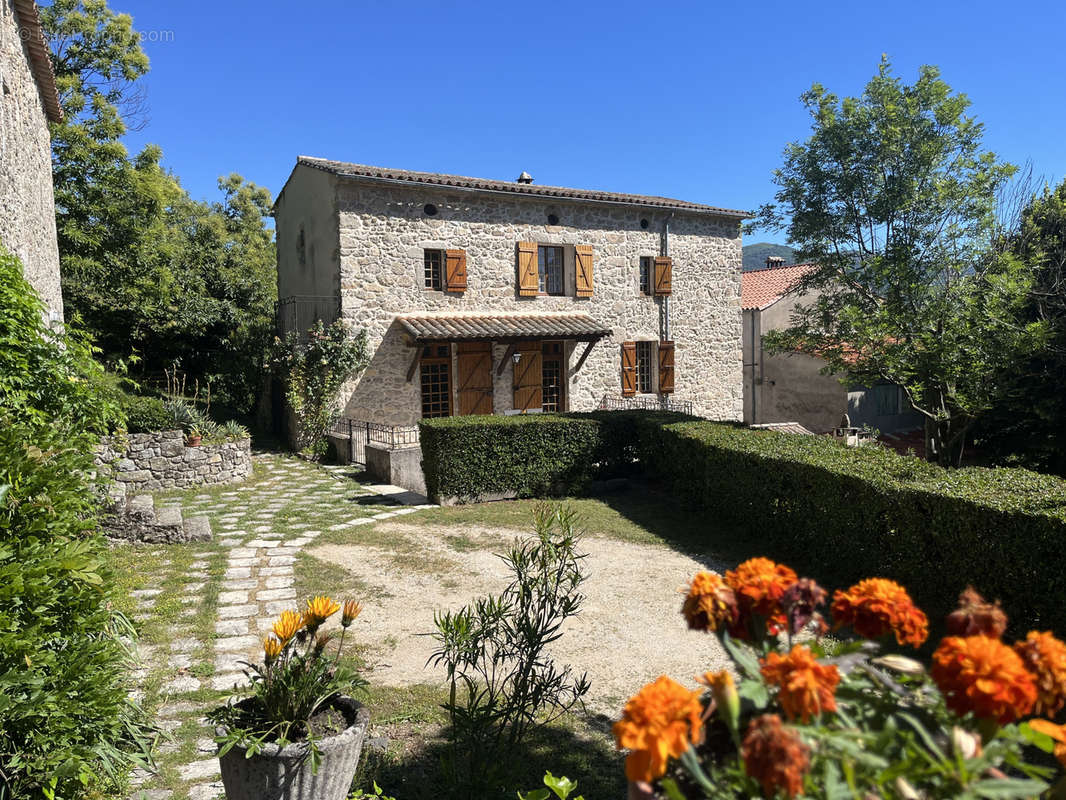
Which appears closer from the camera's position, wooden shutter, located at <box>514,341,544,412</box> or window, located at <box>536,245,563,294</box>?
wooden shutter, located at <box>514,341,544,412</box>

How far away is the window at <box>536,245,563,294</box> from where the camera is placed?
676 inches

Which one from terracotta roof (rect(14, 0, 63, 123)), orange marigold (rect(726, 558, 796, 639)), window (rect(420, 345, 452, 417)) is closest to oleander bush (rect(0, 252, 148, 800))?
orange marigold (rect(726, 558, 796, 639))

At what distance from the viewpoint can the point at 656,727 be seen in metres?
1.20

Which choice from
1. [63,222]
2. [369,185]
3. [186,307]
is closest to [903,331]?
[369,185]

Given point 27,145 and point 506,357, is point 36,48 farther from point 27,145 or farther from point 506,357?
point 506,357

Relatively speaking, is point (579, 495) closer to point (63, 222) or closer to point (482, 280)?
point (482, 280)

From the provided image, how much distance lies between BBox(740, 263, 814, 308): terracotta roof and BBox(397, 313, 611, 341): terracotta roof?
7.61 meters

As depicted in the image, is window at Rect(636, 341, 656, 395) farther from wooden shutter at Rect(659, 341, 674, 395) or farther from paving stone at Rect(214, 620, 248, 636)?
paving stone at Rect(214, 620, 248, 636)

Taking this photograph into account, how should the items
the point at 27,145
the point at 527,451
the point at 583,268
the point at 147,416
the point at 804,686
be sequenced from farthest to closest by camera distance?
the point at 583,268
the point at 147,416
the point at 527,451
the point at 27,145
the point at 804,686

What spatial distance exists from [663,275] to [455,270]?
596 cm

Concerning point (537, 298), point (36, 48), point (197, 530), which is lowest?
point (197, 530)

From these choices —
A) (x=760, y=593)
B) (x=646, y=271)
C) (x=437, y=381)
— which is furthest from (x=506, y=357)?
(x=760, y=593)

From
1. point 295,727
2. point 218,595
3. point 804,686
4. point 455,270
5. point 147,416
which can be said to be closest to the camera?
point 804,686

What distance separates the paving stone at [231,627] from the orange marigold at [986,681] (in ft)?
16.8
